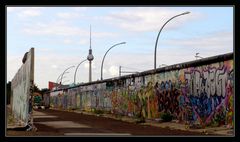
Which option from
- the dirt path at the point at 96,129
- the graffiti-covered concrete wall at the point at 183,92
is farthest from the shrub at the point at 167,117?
the dirt path at the point at 96,129

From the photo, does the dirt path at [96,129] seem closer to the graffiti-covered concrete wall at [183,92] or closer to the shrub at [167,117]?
the graffiti-covered concrete wall at [183,92]

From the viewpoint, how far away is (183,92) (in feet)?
94.2

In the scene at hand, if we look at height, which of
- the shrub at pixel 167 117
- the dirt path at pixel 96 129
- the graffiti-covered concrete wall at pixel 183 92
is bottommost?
the dirt path at pixel 96 129

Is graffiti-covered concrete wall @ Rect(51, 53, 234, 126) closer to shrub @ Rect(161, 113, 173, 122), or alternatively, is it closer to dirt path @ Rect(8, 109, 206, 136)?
shrub @ Rect(161, 113, 173, 122)

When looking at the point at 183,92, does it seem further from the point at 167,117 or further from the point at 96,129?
the point at 96,129

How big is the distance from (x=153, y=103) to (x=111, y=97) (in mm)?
14395

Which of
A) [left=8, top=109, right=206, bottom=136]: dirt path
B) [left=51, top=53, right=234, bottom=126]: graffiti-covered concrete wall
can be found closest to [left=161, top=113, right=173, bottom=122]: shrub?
[left=51, top=53, right=234, bottom=126]: graffiti-covered concrete wall

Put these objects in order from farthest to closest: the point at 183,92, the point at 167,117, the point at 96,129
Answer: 1. the point at 167,117
2. the point at 183,92
3. the point at 96,129

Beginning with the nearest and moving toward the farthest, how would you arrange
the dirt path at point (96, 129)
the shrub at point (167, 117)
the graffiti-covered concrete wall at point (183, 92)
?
the dirt path at point (96, 129) → the graffiti-covered concrete wall at point (183, 92) → the shrub at point (167, 117)

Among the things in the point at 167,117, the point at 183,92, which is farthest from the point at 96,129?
the point at 167,117

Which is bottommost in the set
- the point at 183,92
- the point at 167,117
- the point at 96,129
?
the point at 96,129

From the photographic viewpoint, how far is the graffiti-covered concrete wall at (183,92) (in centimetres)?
2375

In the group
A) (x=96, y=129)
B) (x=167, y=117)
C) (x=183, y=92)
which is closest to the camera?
(x=96, y=129)
